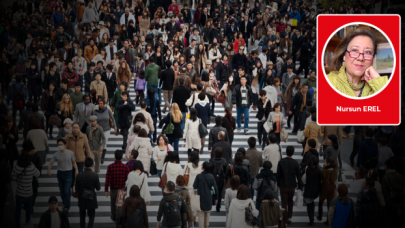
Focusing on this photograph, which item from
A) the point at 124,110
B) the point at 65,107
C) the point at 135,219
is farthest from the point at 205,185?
the point at 65,107

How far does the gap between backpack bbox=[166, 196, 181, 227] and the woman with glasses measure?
3.45 metres

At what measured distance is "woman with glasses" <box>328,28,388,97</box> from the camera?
8289mm

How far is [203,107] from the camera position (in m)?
13.7

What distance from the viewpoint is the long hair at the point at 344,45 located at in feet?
27.2

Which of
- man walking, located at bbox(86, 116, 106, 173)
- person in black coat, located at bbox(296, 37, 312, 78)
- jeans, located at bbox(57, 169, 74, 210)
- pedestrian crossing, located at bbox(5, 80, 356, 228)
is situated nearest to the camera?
jeans, located at bbox(57, 169, 74, 210)

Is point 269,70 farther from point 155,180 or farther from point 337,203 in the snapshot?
point 337,203

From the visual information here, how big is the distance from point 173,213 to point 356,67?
4035 millimetres

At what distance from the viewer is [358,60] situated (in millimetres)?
8305

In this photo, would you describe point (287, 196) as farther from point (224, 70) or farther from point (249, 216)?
point (224, 70)

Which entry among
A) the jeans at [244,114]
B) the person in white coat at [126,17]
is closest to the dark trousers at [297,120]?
the jeans at [244,114]

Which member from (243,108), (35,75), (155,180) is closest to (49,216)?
(155,180)

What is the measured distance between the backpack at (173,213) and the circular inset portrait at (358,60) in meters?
3.43

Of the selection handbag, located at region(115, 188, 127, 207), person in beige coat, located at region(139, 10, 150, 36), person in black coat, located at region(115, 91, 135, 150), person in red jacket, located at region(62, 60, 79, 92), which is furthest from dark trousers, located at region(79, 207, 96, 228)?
person in beige coat, located at region(139, 10, 150, 36)

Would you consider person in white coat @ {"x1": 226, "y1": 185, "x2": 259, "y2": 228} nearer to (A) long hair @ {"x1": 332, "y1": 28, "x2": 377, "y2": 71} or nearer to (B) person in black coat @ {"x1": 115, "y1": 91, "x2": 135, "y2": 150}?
(A) long hair @ {"x1": 332, "y1": 28, "x2": 377, "y2": 71}
